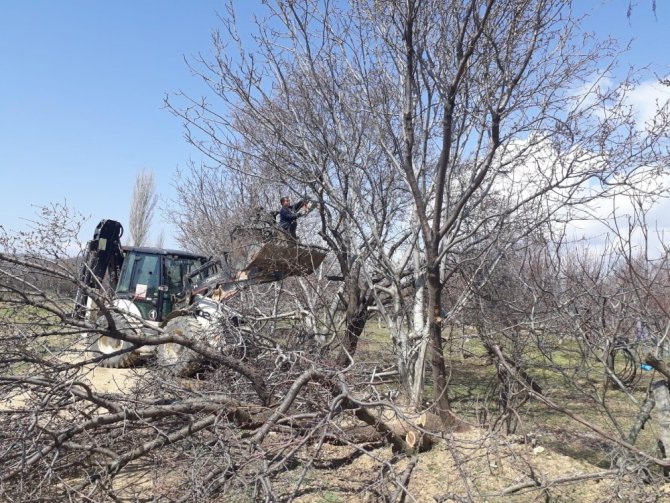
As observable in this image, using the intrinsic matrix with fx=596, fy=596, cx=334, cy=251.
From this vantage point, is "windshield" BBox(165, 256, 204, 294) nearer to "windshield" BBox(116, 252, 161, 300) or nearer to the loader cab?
the loader cab

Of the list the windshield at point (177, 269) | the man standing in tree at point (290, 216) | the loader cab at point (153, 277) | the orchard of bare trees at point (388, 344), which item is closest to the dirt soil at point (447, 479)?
the orchard of bare trees at point (388, 344)

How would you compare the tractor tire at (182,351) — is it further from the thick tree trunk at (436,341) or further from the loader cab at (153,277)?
the thick tree trunk at (436,341)

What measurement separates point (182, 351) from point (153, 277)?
141 inches

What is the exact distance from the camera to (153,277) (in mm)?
10930

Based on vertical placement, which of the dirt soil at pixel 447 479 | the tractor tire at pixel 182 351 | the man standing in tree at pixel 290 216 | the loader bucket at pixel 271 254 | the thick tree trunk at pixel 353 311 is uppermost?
the man standing in tree at pixel 290 216

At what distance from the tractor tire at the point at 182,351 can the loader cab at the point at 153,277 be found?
186 centimetres

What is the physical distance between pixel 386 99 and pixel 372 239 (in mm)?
1786

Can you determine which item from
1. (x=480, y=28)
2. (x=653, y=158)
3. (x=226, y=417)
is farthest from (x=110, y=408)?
(x=653, y=158)

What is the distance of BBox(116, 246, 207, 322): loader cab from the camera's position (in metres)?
10.8

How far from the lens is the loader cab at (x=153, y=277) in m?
10.8

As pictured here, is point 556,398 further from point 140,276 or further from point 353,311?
point 140,276

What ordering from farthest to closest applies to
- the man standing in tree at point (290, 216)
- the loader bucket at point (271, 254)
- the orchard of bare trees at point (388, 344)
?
the man standing in tree at point (290, 216)
the loader bucket at point (271, 254)
the orchard of bare trees at point (388, 344)

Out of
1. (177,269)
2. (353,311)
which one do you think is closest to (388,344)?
(353,311)

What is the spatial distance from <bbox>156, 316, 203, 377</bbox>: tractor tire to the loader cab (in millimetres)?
1861
